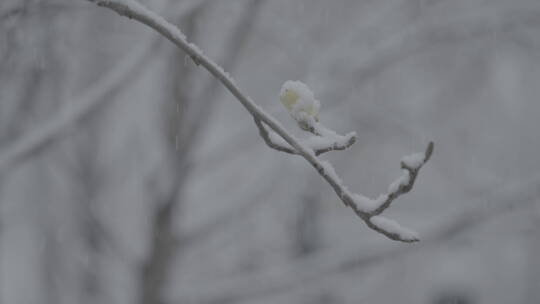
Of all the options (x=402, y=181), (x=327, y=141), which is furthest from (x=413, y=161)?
(x=327, y=141)

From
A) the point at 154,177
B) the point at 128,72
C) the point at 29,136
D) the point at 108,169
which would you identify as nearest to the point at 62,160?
the point at 108,169

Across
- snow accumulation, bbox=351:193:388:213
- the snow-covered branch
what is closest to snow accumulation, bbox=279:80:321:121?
the snow-covered branch

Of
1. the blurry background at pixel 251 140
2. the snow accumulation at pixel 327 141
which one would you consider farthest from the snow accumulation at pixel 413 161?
the blurry background at pixel 251 140

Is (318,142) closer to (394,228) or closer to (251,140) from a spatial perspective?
(394,228)

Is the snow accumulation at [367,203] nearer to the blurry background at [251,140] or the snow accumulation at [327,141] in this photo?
the snow accumulation at [327,141]

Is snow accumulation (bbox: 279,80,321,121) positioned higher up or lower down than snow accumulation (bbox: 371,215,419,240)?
higher up

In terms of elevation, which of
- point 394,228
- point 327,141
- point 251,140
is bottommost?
point 394,228

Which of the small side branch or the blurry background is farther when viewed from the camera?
the blurry background

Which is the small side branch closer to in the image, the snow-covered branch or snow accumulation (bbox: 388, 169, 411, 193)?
the snow-covered branch
